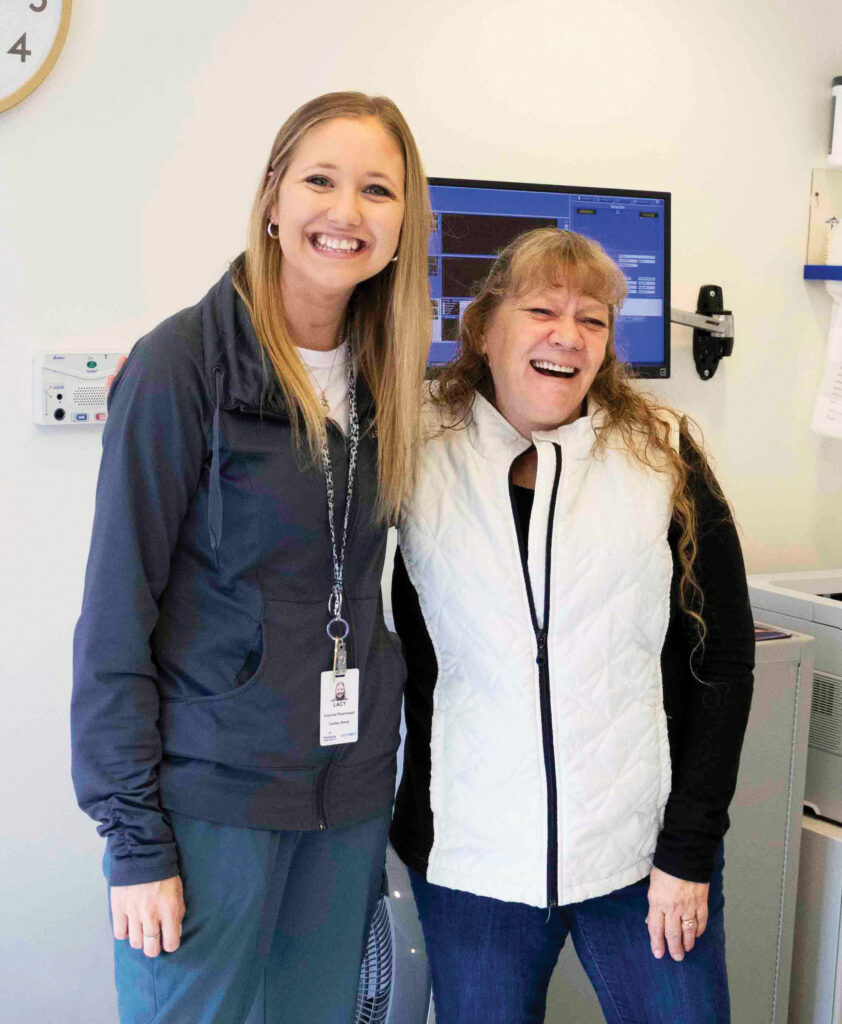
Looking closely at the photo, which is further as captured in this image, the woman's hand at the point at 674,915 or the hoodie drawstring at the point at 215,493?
the woman's hand at the point at 674,915

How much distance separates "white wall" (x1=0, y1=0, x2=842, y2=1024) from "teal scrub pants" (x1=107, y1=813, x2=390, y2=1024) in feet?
3.00

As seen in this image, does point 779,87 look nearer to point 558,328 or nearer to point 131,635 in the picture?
point 558,328

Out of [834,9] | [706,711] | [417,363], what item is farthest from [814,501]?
[417,363]

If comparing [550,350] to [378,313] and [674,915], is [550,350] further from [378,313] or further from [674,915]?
[674,915]

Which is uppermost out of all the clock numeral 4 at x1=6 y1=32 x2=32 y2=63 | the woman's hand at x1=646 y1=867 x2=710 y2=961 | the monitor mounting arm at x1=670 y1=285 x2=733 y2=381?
the clock numeral 4 at x1=6 y1=32 x2=32 y2=63

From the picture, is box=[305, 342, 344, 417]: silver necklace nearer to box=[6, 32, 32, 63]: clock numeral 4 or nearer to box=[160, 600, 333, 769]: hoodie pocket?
box=[160, 600, 333, 769]: hoodie pocket

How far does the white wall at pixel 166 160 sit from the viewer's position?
2.03 meters

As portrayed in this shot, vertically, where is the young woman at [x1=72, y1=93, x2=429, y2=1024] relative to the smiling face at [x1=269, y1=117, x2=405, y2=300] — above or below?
below

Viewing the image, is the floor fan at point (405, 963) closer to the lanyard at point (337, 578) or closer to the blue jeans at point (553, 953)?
the blue jeans at point (553, 953)

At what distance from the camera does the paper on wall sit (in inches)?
113

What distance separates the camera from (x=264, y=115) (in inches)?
86.1

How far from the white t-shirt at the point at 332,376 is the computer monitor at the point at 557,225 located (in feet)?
2.82

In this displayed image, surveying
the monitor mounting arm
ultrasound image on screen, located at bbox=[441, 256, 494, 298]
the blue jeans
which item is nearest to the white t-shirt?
the blue jeans

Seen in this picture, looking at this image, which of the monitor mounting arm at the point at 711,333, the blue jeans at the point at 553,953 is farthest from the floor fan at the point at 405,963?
the monitor mounting arm at the point at 711,333
